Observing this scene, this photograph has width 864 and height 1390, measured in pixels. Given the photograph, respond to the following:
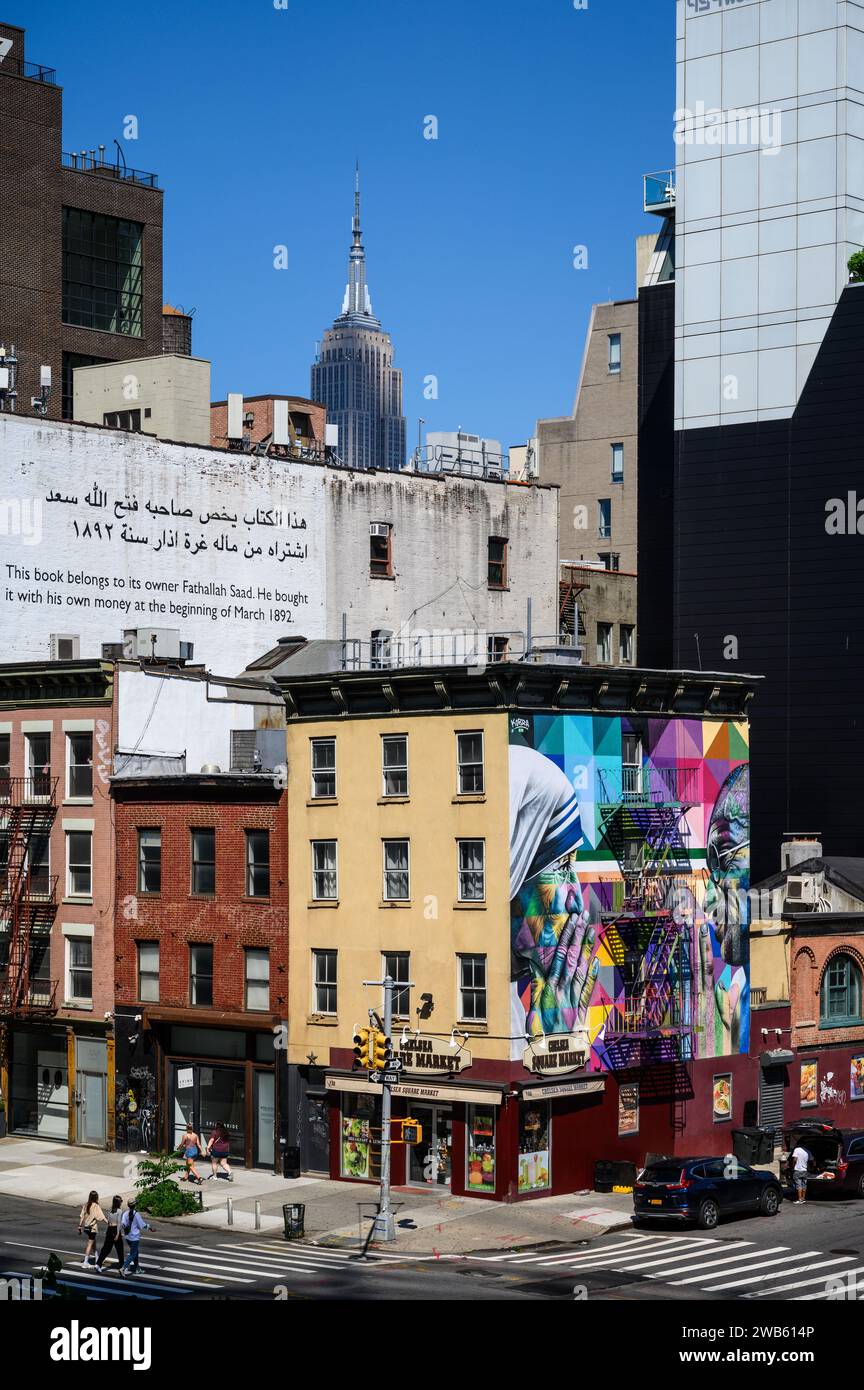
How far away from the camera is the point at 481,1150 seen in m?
46.4

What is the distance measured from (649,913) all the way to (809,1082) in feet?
33.1

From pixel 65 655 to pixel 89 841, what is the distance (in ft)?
24.3

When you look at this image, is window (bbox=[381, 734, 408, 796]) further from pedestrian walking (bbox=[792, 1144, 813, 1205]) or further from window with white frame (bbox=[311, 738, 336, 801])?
pedestrian walking (bbox=[792, 1144, 813, 1205])

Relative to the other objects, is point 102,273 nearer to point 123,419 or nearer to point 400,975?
point 123,419

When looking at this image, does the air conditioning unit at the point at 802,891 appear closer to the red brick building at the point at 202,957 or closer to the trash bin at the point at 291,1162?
the red brick building at the point at 202,957

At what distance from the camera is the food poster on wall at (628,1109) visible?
49406 mm

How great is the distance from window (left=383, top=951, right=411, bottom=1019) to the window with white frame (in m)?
4.64

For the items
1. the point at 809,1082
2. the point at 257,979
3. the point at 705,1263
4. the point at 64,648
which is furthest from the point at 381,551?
the point at 705,1263

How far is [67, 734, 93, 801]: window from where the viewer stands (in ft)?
182

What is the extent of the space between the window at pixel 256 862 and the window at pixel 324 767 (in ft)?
7.38

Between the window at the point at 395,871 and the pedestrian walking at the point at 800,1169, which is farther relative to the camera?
the window at the point at 395,871

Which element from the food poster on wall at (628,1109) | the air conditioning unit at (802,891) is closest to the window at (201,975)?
the food poster on wall at (628,1109)

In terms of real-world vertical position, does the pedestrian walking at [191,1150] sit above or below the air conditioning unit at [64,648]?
below

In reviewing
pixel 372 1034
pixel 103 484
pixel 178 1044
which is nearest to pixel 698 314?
pixel 103 484
